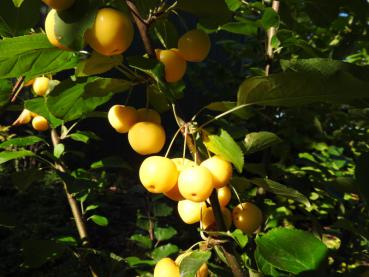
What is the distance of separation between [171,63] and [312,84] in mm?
257

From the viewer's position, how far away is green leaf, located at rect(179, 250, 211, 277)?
628 millimetres

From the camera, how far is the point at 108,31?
548 mm

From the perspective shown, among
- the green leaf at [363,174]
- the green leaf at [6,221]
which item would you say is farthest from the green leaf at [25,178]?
the green leaf at [363,174]

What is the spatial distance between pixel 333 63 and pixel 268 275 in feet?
1.83

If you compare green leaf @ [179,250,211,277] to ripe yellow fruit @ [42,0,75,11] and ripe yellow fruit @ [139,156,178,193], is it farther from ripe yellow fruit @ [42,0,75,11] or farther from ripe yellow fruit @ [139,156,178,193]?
ripe yellow fruit @ [42,0,75,11]

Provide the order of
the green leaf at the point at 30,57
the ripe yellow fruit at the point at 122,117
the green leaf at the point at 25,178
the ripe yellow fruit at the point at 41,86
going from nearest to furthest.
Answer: the green leaf at the point at 30,57 < the ripe yellow fruit at the point at 122,117 < the ripe yellow fruit at the point at 41,86 < the green leaf at the point at 25,178

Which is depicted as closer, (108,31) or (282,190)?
(108,31)

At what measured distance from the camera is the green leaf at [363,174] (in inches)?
33.9

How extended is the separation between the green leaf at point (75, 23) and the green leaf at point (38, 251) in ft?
3.16

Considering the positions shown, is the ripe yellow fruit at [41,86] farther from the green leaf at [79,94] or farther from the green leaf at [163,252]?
the green leaf at [163,252]

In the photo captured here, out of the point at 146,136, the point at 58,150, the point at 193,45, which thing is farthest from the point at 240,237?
the point at 58,150

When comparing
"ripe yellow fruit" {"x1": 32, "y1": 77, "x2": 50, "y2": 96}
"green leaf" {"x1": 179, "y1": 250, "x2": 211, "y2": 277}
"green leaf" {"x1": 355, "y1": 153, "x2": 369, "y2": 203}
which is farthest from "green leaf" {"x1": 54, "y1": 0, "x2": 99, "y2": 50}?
"green leaf" {"x1": 355, "y1": 153, "x2": 369, "y2": 203}

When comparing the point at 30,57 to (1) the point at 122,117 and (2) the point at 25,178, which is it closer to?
(1) the point at 122,117

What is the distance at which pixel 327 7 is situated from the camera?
966 millimetres
